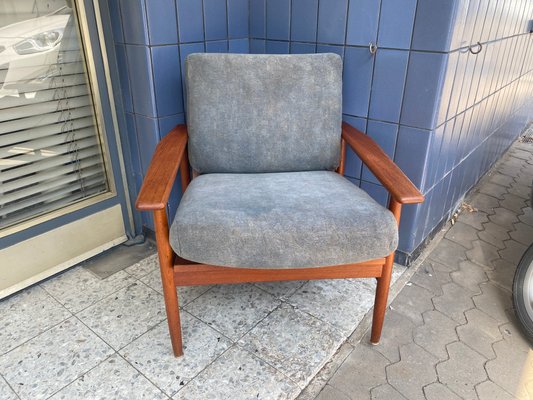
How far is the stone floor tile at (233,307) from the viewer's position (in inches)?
56.4

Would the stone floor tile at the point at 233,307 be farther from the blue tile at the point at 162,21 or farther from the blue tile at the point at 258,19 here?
the blue tile at the point at 258,19

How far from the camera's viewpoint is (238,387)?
1.20 metres

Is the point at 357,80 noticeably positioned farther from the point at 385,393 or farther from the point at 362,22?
the point at 385,393

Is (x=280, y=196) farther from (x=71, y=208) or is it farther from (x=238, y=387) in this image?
(x=71, y=208)

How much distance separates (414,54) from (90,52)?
124 centimetres

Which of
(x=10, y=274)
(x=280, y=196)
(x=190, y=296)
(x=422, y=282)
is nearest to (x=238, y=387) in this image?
(x=190, y=296)

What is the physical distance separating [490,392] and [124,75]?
5.61 feet

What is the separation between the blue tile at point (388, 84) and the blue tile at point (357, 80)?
0.10 ft

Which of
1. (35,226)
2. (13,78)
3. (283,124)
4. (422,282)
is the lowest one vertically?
(422,282)

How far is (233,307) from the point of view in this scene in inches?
59.7

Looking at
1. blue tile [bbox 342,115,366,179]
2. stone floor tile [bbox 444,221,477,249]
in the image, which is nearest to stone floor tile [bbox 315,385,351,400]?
blue tile [bbox 342,115,366,179]

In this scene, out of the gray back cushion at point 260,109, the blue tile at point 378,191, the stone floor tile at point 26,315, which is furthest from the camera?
the blue tile at point 378,191

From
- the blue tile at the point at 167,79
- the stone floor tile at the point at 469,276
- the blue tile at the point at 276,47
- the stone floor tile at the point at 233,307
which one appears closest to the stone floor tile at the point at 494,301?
the stone floor tile at the point at 469,276

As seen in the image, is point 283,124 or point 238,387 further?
point 283,124
